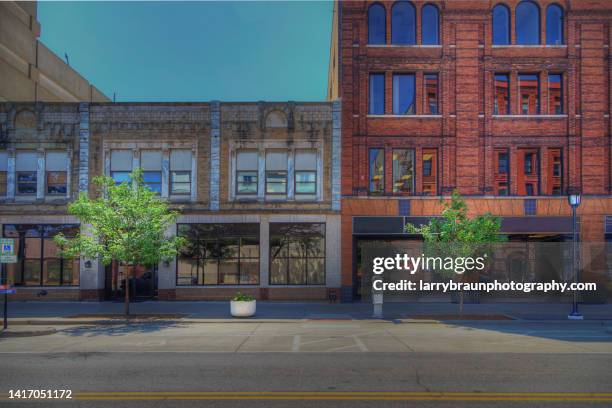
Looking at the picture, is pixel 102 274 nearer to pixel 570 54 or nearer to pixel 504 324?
pixel 504 324

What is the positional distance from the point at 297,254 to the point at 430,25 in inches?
540

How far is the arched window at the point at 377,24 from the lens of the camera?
26.6 meters

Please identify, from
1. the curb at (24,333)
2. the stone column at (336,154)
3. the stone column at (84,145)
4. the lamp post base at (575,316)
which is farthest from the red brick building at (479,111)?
the curb at (24,333)

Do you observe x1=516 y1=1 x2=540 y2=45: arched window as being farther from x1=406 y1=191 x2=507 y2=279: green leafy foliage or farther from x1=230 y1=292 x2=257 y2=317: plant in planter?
x1=230 y1=292 x2=257 y2=317: plant in planter

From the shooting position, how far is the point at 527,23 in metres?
26.7

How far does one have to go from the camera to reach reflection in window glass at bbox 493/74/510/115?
26.5 meters

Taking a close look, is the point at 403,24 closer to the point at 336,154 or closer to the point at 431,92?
the point at 431,92

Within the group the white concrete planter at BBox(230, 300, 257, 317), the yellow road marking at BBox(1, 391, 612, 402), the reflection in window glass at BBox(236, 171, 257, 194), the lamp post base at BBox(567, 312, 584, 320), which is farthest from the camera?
the reflection in window glass at BBox(236, 171, 257, 194)

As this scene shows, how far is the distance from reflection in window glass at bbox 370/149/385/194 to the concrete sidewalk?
229 inches

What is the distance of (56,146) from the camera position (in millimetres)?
25750

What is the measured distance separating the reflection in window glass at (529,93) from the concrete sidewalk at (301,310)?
9919mm

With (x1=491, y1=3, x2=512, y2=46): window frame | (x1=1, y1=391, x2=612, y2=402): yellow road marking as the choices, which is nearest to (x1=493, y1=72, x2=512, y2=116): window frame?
(x1=491, y1=3, x2=512, y2=46): window frame

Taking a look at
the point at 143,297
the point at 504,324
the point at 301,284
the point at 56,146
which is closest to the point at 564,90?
the point at 504,324

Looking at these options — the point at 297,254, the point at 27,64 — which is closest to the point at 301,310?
the point at 297,254
